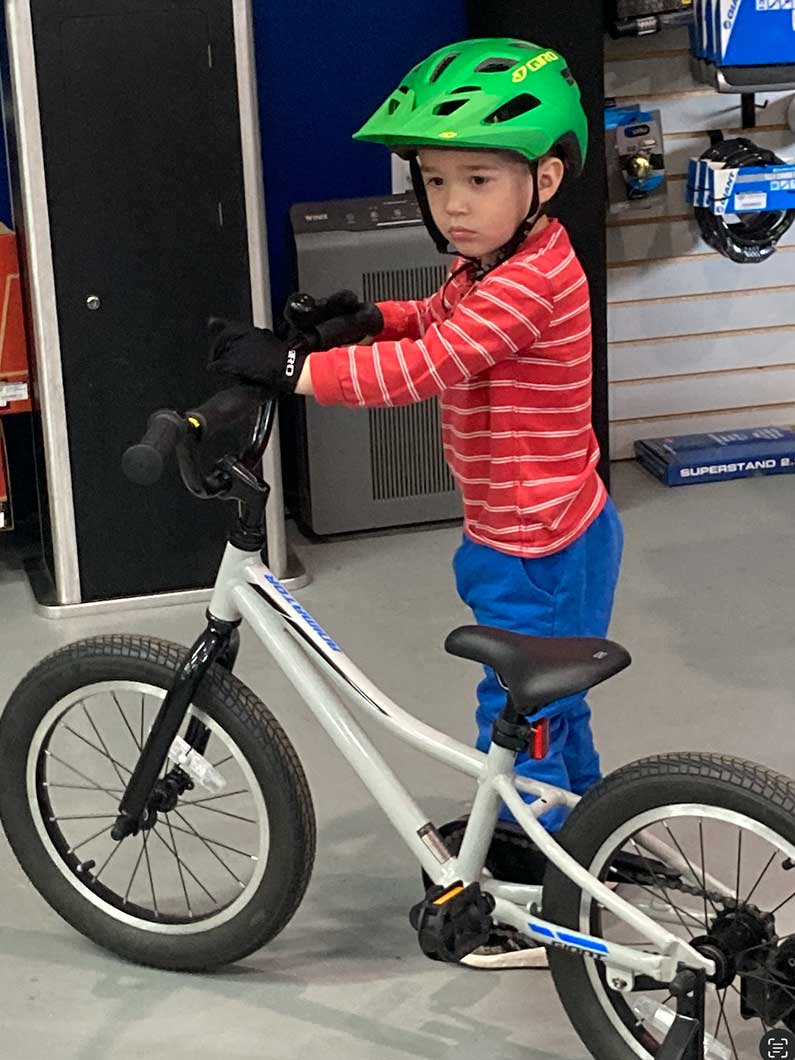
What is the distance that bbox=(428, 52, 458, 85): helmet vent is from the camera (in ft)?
8.36

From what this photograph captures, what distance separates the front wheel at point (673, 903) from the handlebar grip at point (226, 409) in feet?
2.33

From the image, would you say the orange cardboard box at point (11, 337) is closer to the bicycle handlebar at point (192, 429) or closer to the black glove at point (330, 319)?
the black glove at point (330, 319)

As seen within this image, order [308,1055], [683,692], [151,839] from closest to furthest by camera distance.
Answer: [308,1055] < [151,839] < [683,692]

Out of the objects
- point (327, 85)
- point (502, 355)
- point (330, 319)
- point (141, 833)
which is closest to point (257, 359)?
point (330, 319)

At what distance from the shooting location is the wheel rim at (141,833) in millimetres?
2713

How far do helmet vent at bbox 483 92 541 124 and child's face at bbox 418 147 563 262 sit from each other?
66 mm

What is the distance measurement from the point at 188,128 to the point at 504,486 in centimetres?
191

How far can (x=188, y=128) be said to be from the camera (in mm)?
4184

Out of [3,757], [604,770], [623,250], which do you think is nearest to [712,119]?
[623,250]

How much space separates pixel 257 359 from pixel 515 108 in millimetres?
549

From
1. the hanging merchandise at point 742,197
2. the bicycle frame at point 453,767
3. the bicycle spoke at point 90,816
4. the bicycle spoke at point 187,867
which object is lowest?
the bicycle spoke at point 187,867

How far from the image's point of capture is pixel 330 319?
2.56 metres

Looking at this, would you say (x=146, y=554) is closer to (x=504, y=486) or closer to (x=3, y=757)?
(x=3, y=757)

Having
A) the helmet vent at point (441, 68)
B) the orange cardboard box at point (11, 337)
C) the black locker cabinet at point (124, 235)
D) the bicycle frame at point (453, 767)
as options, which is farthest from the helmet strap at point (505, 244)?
the orange cardboard box at point (11, 337)
